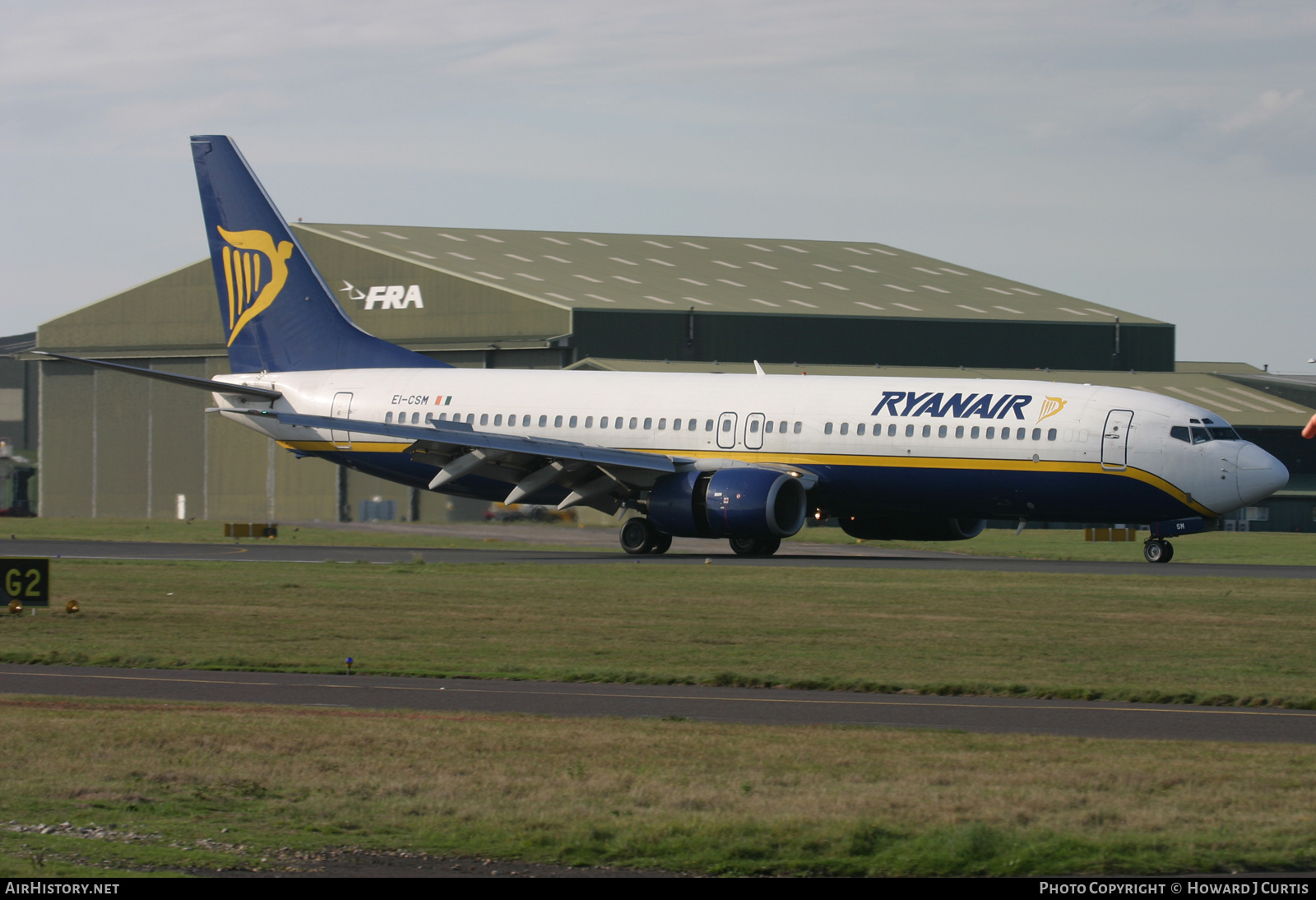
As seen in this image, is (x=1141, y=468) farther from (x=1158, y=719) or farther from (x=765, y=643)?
(x=1158, y=719)

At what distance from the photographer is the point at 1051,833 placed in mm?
10516

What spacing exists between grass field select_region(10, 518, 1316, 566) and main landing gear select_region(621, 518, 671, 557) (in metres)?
2.68

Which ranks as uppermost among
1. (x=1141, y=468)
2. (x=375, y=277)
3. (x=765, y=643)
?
(x=375, y=277)

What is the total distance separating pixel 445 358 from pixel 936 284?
26.3 m

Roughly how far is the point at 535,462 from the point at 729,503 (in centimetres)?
563

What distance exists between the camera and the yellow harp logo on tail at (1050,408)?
37.9 m

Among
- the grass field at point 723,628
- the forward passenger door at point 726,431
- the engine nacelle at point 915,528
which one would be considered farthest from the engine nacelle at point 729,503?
the grass field at point 723,628

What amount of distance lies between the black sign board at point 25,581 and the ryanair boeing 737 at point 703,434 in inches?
598

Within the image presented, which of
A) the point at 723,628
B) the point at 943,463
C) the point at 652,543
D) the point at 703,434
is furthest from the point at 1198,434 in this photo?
the point at 723,628

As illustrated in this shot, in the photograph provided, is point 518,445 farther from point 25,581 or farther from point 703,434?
point 25,581

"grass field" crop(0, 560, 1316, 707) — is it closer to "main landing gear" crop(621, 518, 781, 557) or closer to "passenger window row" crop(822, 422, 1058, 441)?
"passenger window row" crop(822, 422, 1058, 441)

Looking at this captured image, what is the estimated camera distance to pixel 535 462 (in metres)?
41.4

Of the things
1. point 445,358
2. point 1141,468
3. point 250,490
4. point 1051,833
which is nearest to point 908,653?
point 1051,833

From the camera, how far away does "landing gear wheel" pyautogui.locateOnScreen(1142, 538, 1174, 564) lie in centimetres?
3894
